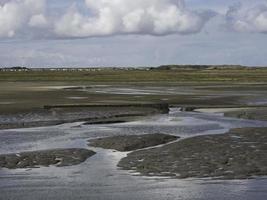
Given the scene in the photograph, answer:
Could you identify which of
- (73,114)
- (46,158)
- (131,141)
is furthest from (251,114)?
(46,158)

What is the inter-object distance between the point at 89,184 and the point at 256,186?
4110 mm

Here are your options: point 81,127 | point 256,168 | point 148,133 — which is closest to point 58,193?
point 256,168

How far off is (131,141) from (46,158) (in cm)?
493

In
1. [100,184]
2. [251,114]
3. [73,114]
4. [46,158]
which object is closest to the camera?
[100,184]

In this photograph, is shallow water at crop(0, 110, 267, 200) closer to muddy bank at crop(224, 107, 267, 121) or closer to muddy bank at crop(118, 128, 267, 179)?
muddy bank at crop(118, 128, 267, 179)

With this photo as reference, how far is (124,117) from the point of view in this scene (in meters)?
33.4

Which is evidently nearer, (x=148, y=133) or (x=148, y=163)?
(x=148, y=163)

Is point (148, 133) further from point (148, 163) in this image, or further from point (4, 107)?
point (4, 107)

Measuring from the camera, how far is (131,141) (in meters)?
21.8

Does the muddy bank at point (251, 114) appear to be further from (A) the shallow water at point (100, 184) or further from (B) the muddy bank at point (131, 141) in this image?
(A) the shallow water at point (100, 184)

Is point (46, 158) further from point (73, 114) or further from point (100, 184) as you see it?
point (73, 114)

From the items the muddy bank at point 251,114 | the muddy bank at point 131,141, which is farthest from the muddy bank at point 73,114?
the muddy bank at point 131,141

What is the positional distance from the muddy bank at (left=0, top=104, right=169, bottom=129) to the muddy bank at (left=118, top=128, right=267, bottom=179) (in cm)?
1082

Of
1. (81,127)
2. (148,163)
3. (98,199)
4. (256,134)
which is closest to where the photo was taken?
(98,199)
